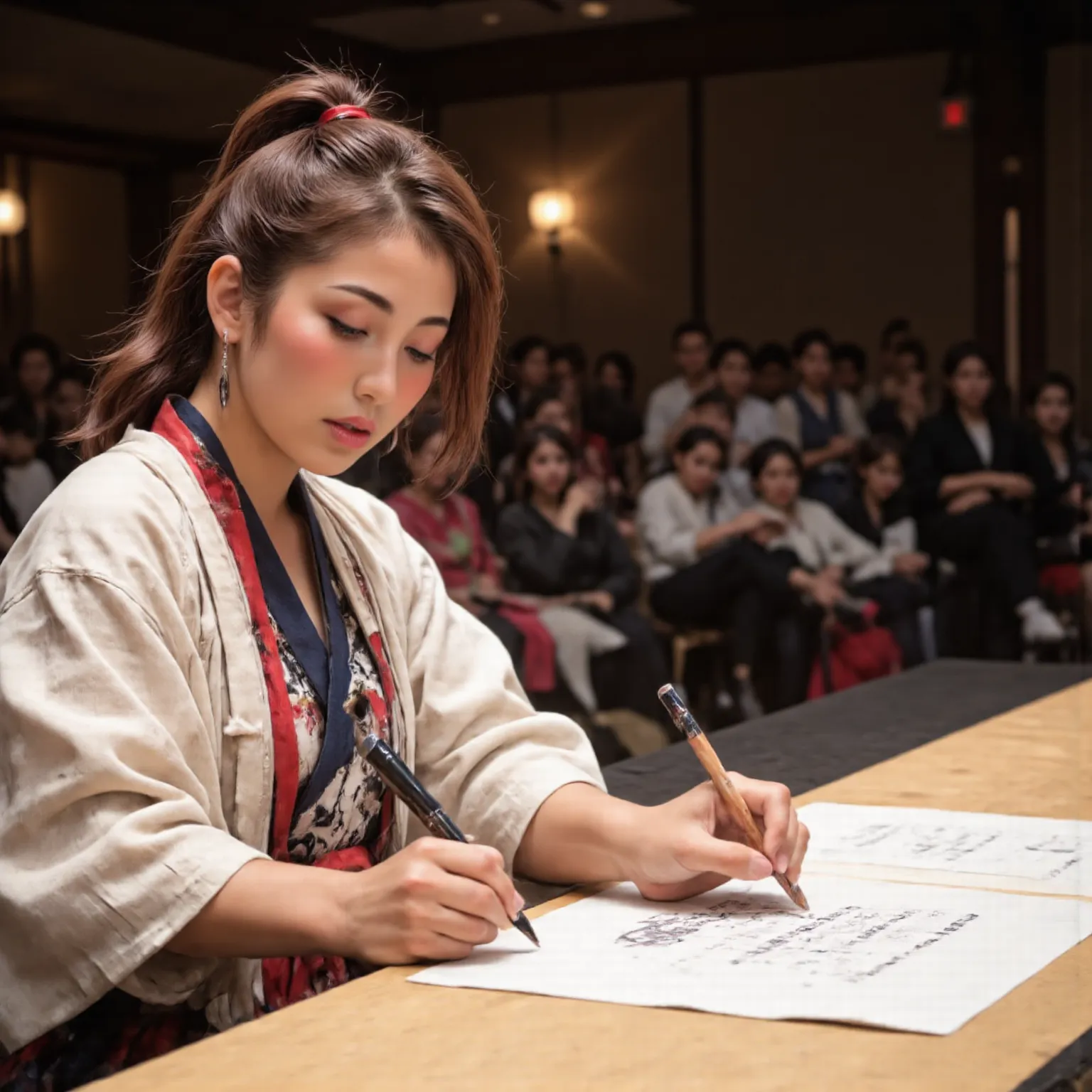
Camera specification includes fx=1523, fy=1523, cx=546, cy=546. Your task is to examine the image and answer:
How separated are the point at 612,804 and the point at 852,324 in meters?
7.11

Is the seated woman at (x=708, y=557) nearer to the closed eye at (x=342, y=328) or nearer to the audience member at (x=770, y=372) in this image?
the audience member at (x=770, y=372)

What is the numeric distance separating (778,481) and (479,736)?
149 inches

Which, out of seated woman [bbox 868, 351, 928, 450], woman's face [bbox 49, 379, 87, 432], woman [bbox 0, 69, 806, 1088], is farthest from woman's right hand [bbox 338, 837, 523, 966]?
seated woman [bbox 868, 351, 928, 450]

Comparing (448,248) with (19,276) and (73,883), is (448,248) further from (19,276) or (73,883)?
(19,276)

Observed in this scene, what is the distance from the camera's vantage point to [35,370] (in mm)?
5441

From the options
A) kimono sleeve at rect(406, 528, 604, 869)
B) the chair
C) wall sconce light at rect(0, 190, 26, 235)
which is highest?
wall sconce light at rect(0, 190, 26, 235)

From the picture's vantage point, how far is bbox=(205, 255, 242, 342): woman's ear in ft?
3.59

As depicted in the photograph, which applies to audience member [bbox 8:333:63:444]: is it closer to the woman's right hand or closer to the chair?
the chair

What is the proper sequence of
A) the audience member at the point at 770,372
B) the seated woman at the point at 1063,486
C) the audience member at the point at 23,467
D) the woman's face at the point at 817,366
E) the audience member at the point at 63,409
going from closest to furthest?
the audience member at the point at 23,467, the audience member at the point at 63,409, the seated woman at the point at 1063,486, the woman's face at the point at 817,366, the audience member at the point at 770,372

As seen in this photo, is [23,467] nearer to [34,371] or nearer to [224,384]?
[34,371]

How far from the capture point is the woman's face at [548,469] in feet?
13.9

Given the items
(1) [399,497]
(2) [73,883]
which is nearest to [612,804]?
(2) [73,883]

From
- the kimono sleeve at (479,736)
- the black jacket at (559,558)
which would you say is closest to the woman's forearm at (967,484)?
the black jacket at (559,558)

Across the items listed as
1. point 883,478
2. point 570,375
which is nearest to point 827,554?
point 883,478
